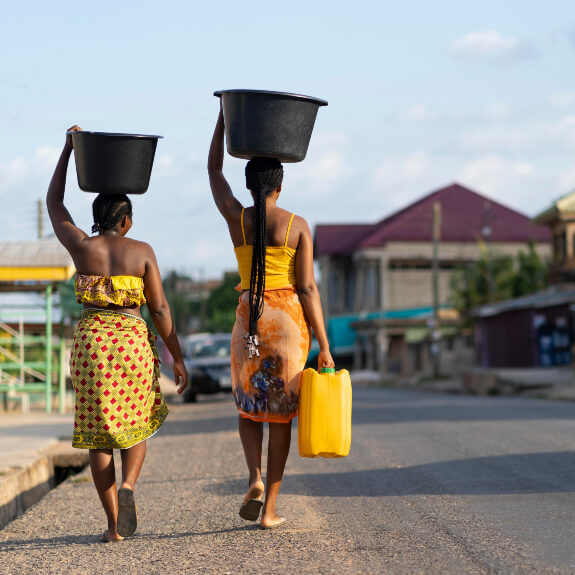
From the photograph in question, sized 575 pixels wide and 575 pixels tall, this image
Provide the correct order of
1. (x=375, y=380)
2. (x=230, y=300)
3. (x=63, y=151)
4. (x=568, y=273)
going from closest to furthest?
1. (x=63, y=151)
2. (x=568, y=273)
3. (x=375, y=380)
4. (x=230, y=300)

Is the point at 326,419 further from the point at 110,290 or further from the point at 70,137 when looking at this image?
the point at 70,137

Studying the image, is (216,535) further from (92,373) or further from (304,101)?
(304,101)

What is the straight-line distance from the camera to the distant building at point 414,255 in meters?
58.0

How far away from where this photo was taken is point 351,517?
5.58 meters

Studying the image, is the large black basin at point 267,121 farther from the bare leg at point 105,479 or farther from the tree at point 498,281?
the tree at point 498,281

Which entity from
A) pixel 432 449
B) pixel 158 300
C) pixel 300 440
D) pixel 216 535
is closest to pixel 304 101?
pixel 158 300

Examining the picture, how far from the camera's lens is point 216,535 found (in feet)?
16.9

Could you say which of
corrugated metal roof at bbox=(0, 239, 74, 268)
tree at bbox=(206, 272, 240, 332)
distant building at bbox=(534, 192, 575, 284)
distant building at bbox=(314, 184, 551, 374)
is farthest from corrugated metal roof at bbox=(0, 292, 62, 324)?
tree at bbox=(206, 272, 240, 332)

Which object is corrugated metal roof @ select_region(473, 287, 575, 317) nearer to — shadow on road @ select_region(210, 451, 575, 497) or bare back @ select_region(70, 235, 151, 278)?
shadow on road @ select_region(210, 451, 575, 497)

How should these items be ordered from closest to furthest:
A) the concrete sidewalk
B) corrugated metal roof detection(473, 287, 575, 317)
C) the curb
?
the curb
the concrete sidewalk
corrugated metal roof detection(473, 287, 575, 317)

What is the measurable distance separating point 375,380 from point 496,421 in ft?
120

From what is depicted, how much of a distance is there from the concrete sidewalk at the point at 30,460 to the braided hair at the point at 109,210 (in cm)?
314

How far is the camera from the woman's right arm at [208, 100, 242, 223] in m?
5.27

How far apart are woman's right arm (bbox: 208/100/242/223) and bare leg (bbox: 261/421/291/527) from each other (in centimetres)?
114
